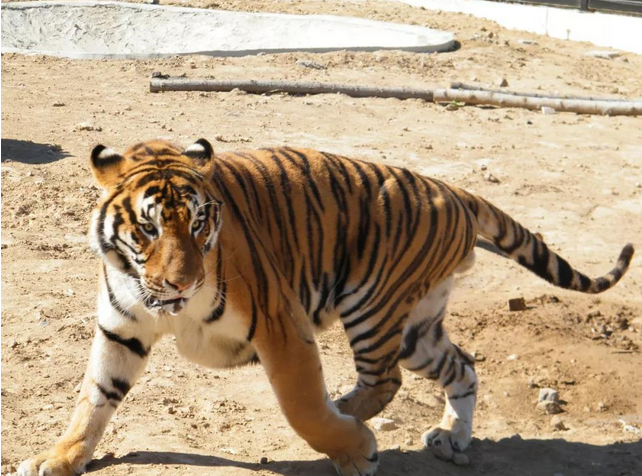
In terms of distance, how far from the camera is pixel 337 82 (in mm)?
11281

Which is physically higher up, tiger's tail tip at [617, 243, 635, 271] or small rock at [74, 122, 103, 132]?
tiger's tail tip at [617, 243, 635, 271]

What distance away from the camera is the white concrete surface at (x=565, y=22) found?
1359cm

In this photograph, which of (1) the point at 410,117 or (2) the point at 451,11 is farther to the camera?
(2) the point at 451,11

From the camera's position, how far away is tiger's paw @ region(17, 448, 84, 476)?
375 cm

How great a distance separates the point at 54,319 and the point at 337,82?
6.35m

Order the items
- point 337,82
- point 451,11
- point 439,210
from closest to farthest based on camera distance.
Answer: point 439,210, point 337,82, point 451,11

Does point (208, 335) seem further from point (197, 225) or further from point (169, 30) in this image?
point (169, 30)

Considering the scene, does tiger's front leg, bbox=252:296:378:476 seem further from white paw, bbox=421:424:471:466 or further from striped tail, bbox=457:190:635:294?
striped tail, bbox=457:190:635:294

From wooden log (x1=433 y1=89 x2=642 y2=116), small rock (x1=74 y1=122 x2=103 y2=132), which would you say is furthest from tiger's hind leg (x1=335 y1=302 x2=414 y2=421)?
wooden log (x1=433 y1=89 x2=642 y2=116)

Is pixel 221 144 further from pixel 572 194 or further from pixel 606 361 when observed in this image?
pixel 606 361

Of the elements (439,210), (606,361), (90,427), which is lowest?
(606,361)

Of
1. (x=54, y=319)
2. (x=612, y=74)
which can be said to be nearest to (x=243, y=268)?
(x=54, y=319)

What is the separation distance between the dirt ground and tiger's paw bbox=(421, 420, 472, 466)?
0.07m

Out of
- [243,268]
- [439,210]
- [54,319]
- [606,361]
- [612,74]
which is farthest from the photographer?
[612,74]
